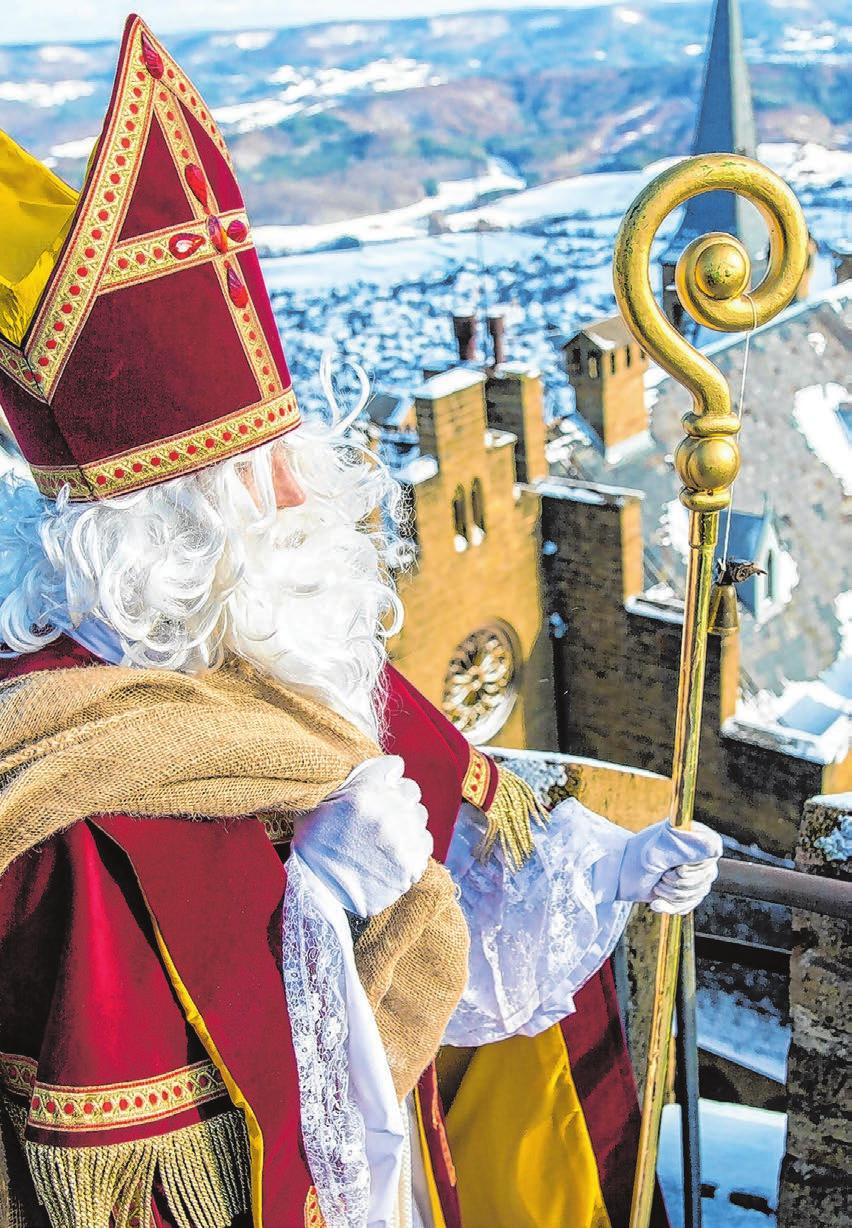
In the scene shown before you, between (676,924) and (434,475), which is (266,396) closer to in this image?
A: (676,924)

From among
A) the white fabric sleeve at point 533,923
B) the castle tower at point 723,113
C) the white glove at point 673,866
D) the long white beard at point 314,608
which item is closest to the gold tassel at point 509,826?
the white fabric sleeve at point 533,923

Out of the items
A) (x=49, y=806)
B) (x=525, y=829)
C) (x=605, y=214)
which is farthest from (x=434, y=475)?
(x=605, y=214)

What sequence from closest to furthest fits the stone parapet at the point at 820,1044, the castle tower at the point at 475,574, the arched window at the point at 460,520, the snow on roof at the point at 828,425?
the stone parapet at the point at 820,1044 < the castle tower at the point at 475,574 < the arched window at the point at 460,520 < the snow on roof at the point at 828,425

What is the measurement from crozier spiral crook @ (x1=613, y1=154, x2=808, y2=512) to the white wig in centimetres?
45

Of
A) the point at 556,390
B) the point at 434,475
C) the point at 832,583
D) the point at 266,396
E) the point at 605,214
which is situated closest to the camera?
the point at 266,396

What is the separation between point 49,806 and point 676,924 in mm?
960

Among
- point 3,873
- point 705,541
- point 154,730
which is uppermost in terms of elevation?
point 705,541

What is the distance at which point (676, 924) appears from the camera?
1.78 m

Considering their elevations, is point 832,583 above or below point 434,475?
below

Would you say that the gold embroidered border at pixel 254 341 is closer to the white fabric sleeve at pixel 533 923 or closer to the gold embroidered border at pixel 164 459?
the gold embroidered border at pixel 164 459

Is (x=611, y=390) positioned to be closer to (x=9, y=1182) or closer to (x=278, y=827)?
(x=278, y=827)

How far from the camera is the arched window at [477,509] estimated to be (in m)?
10.2

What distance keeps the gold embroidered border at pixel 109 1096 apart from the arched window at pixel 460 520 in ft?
28.8

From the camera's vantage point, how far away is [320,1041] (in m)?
1.53
